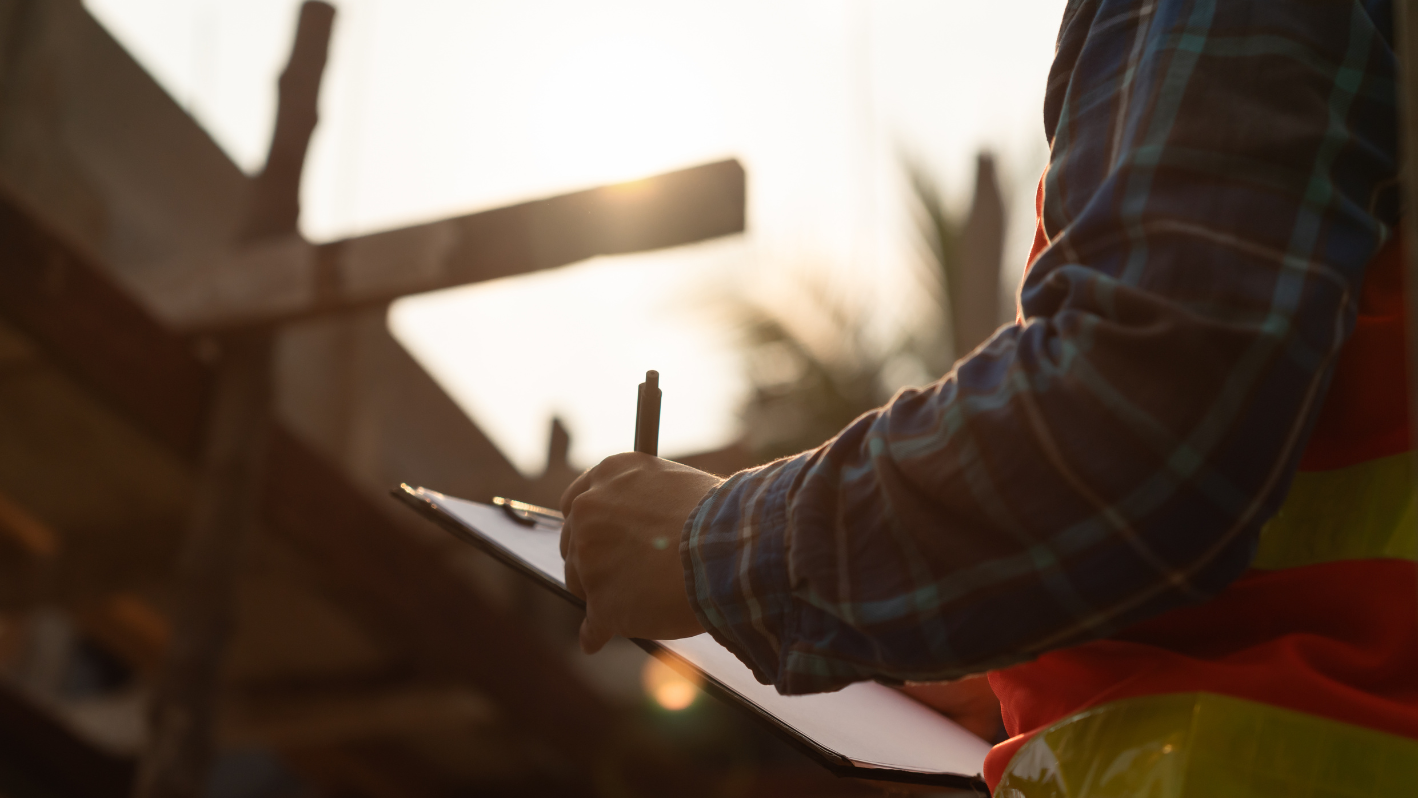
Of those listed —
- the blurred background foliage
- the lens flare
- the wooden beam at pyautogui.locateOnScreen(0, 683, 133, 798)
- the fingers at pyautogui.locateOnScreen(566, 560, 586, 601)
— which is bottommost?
the lens flare

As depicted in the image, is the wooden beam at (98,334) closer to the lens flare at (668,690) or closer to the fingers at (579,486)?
the fingers at (579,486)

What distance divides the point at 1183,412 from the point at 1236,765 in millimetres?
170

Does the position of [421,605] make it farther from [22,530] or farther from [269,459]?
[22,530]

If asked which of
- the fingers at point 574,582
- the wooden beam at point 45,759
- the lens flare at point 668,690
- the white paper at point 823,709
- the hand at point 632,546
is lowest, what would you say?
the lens flare at point 668,690

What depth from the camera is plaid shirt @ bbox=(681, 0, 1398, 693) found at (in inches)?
20.1

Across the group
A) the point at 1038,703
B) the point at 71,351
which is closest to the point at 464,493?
the point at 71,351

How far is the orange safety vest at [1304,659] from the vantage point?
1.73ft

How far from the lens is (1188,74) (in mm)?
568

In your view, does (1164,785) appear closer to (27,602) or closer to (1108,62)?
(1108,62)

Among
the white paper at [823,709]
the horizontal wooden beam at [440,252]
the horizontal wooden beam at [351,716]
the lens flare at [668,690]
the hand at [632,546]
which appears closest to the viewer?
the hand at [632,546]

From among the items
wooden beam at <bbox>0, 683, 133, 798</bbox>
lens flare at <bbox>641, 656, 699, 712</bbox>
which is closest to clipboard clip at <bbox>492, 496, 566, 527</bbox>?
wooden beam at <bbox>0, 683, 133, 798</bbox>

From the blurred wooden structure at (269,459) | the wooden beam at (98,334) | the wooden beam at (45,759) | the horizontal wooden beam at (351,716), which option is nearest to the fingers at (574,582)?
the blurred wooden structure at (269,459)

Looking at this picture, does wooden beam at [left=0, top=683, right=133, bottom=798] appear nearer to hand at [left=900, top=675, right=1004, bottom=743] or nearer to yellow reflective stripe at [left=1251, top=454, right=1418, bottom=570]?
hand at [left=900, top=675, right=1004, bottom=743]

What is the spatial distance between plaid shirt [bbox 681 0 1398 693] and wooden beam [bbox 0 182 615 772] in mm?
2739
